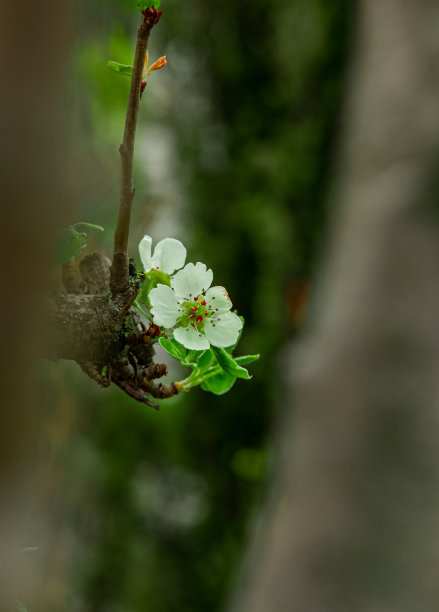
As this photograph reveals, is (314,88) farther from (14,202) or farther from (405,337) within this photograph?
(14,202)

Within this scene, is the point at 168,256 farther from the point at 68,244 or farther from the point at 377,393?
the point at 377,393

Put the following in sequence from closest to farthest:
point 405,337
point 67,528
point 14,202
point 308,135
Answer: point 14,202, point 405,337, point 67,528, point 308,135

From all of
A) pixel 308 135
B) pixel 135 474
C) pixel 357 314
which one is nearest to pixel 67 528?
pixel 135 474

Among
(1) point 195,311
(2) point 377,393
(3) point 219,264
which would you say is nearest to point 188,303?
(1) point 195,311

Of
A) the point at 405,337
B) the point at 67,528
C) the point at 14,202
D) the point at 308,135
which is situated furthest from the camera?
the point at 308,135

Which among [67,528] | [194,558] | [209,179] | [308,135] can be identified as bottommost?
[194,558]

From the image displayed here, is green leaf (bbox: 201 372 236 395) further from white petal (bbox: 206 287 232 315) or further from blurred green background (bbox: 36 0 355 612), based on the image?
blurred green background (bbox: 36 0 355 612)

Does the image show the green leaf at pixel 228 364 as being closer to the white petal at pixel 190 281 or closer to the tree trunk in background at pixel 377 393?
the white petal at pixel 190 281

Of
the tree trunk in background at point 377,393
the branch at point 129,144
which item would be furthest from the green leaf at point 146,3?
the tree trunk in background at point 377,393
